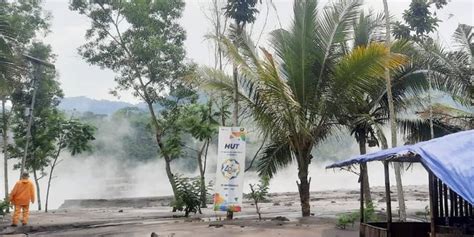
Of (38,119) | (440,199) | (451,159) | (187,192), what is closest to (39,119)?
(38,119)

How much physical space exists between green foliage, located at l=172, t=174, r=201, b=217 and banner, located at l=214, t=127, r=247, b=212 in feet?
9.11

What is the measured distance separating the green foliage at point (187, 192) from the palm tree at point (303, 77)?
3522 millimetres

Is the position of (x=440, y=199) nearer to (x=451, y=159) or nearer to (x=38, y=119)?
(x=451, y=159)

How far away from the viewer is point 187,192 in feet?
52.4

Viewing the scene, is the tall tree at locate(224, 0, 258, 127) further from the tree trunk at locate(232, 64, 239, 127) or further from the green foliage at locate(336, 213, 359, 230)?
the green foliage at locate(336, 213, 359, 230)

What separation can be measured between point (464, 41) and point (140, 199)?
1969cm

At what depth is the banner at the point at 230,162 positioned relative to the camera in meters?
13.3

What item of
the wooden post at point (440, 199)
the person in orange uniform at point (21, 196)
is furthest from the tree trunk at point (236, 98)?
the wooden post at point (440, 199)

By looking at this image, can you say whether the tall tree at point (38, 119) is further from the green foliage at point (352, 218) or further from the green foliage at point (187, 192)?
the green foliage at point (352, 218)

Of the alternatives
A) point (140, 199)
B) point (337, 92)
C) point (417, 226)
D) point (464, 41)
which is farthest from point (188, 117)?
point (140, 199)

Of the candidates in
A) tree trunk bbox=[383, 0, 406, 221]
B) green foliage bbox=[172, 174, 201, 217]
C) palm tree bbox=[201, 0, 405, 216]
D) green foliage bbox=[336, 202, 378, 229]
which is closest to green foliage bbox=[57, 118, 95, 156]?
green foliage bbox=[172, 174, 201, 217]

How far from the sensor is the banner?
1327cm

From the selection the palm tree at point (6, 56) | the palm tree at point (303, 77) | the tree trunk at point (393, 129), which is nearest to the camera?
the tree trunk at point (393, 129)

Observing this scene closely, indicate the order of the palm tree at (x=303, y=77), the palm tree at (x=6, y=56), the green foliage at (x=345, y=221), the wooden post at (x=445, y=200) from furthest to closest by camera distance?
the palm tree at (x=303, y=77) < the palm tree at (x=6, y=56) < the green foliage at (x=345, y=221) < the wooden post at (x=445, y=200)
